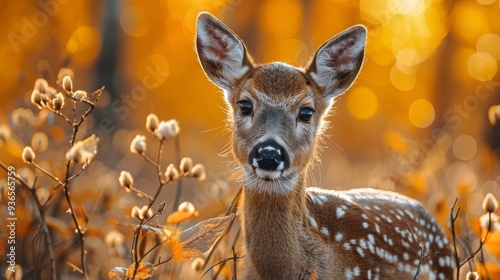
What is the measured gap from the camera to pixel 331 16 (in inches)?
1398

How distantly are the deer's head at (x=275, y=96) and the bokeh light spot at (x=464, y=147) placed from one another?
12425 mm

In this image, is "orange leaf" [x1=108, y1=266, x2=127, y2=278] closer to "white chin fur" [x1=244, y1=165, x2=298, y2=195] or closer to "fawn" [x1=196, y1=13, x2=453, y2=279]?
"fawn" [x1=196, y1=13, x2=453, y2=279]

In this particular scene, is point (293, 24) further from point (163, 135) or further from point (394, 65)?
point (163, 135)

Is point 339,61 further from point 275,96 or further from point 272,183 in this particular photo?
point 272,183

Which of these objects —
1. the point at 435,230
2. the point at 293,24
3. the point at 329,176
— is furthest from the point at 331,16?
the point at 435,230

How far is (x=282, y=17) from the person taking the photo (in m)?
36.7

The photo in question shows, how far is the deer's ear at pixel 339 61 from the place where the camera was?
4.99 m

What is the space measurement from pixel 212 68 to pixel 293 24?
33.0 metres

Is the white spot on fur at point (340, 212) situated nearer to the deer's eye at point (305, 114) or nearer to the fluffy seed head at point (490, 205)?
the deer's eye at point (305, 114)

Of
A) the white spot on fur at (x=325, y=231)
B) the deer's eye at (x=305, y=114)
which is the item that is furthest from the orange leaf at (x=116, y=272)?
the deer's eye at (x=305, y=114)

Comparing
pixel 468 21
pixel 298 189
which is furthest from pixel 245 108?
pixel 468 21

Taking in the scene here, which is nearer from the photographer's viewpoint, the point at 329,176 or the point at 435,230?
the point at 435,230

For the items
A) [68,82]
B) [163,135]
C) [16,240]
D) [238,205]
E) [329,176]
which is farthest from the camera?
[329,176]

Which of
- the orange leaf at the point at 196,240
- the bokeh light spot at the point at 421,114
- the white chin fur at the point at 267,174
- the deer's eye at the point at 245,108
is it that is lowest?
the bokeh light spot at the point at 421,114
